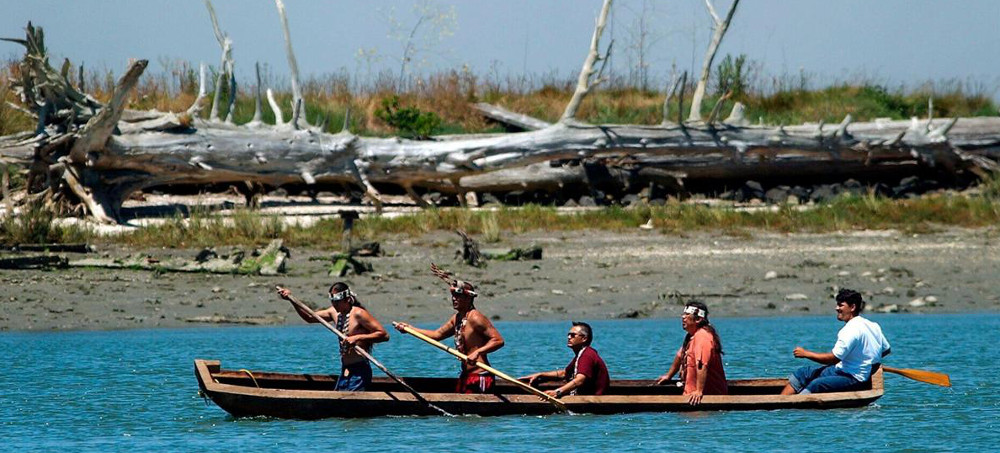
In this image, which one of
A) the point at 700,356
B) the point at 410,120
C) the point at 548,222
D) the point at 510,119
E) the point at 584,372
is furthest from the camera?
the point at 510,119

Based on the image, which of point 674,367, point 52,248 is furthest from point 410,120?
point 674,367

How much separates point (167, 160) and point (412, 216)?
3852 millimetres

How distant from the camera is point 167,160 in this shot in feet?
70.6

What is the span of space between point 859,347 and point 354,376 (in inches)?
157

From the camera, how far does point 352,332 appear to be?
11.1 m

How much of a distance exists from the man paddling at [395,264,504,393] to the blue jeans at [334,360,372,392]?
459 millimetres

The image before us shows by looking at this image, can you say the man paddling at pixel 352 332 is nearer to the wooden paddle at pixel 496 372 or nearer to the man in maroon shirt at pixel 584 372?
the wooden paddle at pixel 496 372

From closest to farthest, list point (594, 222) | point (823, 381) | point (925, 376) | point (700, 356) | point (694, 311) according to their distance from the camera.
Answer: point (694, 311) → point (700, 356) → point (823, 381) → point (925, 376) → point (594, 222)

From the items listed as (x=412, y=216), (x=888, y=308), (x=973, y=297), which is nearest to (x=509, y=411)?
(x=888, y=308)

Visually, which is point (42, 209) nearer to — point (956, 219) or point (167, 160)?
point (167, 160)

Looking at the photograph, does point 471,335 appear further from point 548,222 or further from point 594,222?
point 594,222

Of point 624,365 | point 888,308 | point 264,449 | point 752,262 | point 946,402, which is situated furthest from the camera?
Result: point 752,262

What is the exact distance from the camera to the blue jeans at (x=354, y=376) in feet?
37.3

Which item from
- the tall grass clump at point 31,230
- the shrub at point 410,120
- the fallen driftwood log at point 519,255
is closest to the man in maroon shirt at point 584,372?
the fallen driftwood log at point 519,255
